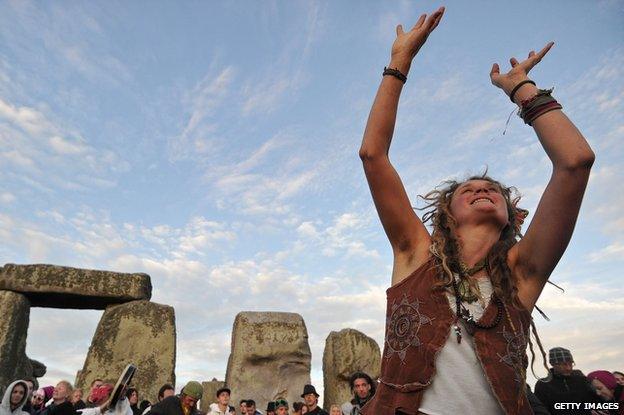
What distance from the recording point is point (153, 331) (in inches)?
375

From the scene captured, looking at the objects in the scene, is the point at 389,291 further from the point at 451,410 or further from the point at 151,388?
the point at 151,388

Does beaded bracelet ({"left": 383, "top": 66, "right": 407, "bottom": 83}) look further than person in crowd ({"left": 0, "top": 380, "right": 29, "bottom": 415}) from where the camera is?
No

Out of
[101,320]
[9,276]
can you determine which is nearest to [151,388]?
[101,320]

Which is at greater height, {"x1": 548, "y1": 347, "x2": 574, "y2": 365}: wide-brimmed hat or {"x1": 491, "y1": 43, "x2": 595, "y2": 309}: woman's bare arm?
{"x1": 548, "y1": 347, "x2": 574, "y2": 365}: wide-brimmed hat

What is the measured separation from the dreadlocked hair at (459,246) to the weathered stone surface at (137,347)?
337 inches

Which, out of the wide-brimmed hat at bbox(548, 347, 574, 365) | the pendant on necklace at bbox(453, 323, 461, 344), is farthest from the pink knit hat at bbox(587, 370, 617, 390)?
the pendant on necklace at bbox(453, 323, 461, 344)

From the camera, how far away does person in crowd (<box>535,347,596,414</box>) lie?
3.98 m

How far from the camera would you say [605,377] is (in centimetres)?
384

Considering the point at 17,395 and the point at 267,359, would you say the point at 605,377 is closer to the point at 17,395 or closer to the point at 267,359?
the point at 17,395

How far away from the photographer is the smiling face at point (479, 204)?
54.9 inches

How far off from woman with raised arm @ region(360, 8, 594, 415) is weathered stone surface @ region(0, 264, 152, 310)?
9641 millimetres

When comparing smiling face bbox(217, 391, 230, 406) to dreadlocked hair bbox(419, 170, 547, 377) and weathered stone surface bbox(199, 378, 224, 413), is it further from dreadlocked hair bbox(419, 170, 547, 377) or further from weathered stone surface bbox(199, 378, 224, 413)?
weathered stone surface bbox(199, 378, 224, 413)

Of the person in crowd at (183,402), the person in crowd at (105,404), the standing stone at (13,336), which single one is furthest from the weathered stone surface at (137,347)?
the person in crowd at (183,402)

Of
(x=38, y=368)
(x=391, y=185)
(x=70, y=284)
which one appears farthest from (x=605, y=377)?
(x=38, y=368)
